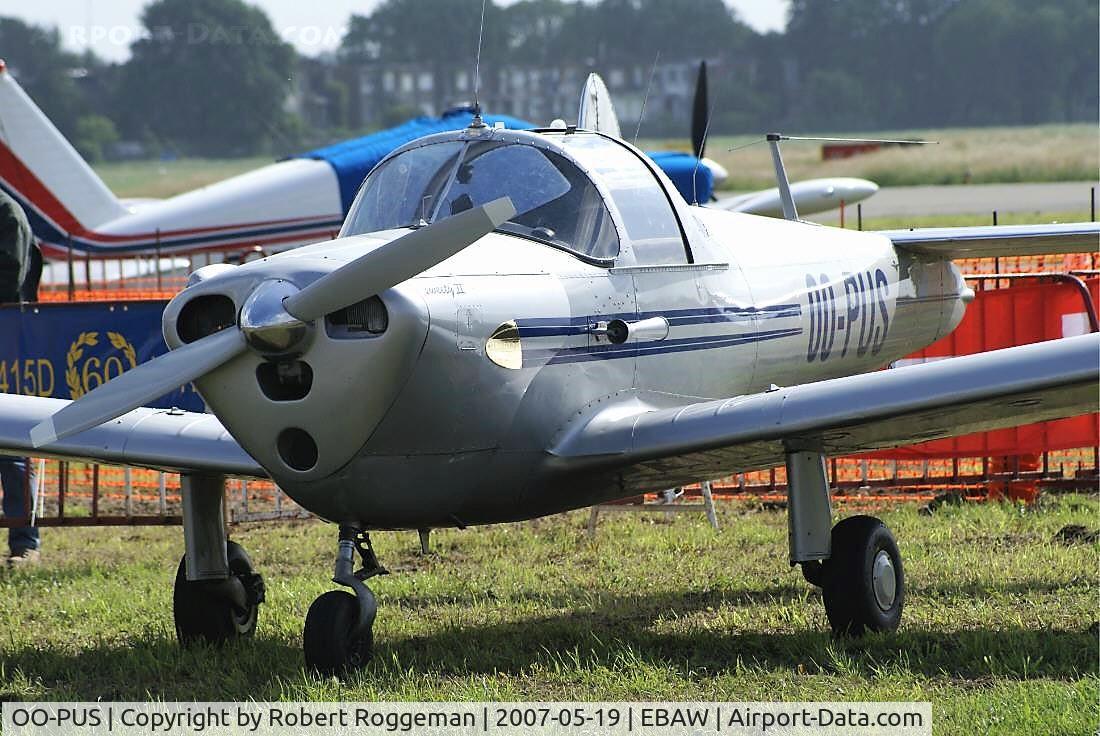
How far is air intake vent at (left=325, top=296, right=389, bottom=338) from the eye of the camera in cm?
538

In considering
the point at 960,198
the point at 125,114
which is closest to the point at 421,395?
the point at 960,198

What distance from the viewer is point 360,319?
5.42m

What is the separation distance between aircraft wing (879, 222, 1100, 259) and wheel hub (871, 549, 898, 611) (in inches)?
106

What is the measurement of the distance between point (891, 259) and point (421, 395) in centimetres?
390

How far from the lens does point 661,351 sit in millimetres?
6543

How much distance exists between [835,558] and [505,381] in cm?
171

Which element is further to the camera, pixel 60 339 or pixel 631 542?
pixel 60 339

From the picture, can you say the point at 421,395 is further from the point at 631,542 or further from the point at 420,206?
the point at 631,542

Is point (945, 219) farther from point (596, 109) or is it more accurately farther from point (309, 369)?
point (309, 369)

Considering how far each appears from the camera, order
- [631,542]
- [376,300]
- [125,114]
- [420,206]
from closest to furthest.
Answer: [376,300] → [420,206] → [631,542] → [125,114]

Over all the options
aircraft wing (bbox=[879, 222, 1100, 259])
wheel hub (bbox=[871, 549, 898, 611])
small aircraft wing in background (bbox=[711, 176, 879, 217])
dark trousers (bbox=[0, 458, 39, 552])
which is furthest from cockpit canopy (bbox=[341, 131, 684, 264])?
small aircraft wing in background (bbox=[711, 176, 879, 217])

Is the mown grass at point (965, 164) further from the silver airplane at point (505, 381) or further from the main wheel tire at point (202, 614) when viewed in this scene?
the main wheel tire at point (202, 614)

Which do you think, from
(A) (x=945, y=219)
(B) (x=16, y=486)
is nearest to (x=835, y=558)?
(B) (x=16, y=486)

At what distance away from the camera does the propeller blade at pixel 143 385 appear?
17.7 feet
